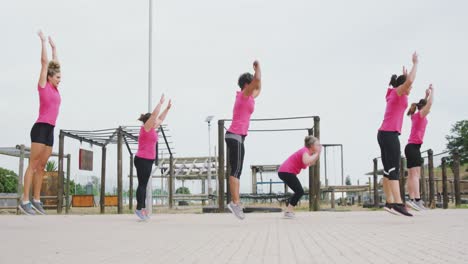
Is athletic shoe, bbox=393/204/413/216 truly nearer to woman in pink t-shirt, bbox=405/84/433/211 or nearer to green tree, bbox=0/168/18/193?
woman in pink t-shirt, bbox=405/84/433/211

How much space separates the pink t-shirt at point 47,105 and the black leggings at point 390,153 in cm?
457

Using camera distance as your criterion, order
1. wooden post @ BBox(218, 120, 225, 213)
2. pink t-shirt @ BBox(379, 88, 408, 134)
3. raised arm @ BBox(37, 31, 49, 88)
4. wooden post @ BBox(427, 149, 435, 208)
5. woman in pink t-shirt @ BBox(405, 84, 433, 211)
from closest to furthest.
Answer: raised arm @ BBox(37, 31, 49, 88) < pink t-shirt @ BBox(379, 88, 408, 134) < woman in pink t-shirt @ BBox(405, 84, 433, 211) < wooden post @ BBox(218, 120, 225, 213) < wooden post @ BBox(427, 149, 435, 208)

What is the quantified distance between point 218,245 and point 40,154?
12.2ft

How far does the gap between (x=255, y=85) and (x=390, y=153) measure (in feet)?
7.05

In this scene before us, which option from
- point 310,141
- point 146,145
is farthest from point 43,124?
point 310,141

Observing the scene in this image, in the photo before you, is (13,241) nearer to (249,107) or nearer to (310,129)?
(249,107)

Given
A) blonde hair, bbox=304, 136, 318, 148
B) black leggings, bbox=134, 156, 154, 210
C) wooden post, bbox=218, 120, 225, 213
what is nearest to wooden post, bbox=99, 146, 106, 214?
wooden post, bbox=218, 120, 225, 213

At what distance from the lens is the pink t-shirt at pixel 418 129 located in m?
9.11

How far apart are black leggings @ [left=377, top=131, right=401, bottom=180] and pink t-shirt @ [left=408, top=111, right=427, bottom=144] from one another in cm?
196

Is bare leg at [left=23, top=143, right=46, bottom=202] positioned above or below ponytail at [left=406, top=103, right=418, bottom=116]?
below

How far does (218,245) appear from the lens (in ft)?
13.1

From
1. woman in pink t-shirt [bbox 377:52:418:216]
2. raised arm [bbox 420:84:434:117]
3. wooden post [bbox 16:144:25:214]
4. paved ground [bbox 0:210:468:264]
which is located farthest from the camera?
wooden post [bbox 16:144:25:214]

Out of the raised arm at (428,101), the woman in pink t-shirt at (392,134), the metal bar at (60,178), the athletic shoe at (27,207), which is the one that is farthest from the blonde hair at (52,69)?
the metal bar at (60,178)

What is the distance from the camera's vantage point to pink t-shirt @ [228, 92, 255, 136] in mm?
7199
